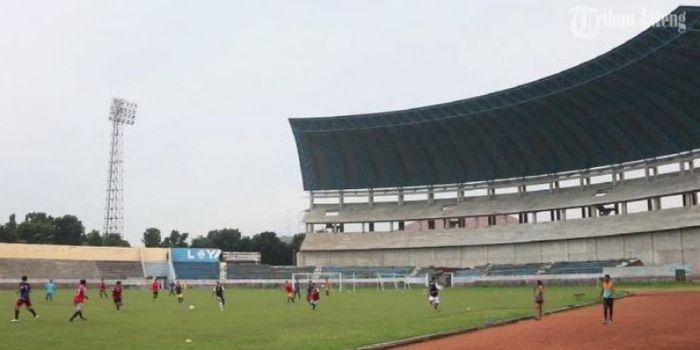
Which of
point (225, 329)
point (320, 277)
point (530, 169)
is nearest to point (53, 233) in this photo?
point (320, 277)

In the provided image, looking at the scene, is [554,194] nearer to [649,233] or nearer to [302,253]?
[649,233]

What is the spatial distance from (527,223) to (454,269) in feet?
37.9

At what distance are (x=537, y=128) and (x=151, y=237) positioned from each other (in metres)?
99.2

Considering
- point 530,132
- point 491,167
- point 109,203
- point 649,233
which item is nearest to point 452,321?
point 649,233

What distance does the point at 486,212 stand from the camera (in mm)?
99875

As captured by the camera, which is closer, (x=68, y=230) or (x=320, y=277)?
(x=320, y=277)

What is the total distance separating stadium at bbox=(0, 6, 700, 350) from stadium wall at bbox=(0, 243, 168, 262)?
0.74 ft

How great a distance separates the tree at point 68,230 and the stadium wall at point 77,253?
39.1 metres

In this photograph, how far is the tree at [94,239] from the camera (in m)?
134

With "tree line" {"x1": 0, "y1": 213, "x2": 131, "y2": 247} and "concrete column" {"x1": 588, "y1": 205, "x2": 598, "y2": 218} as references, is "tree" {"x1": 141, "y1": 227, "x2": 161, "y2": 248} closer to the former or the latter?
"tree line" {"x1": 0, "y1": 213, "x2": 131, "y2": 247}

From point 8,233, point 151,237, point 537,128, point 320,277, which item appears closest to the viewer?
point 537,128

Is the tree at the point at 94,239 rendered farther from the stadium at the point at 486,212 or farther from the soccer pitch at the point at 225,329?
the soccer pitch at the point at 225,329

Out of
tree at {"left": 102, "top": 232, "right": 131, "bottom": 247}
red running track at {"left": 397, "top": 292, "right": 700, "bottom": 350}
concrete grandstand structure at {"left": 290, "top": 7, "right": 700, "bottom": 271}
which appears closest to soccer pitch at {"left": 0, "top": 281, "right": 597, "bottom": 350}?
red running track at {"left": 397, "top": 292, "right": 700, "bottom": 350}

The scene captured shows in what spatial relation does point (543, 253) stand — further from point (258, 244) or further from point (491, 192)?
point (258, 244)
